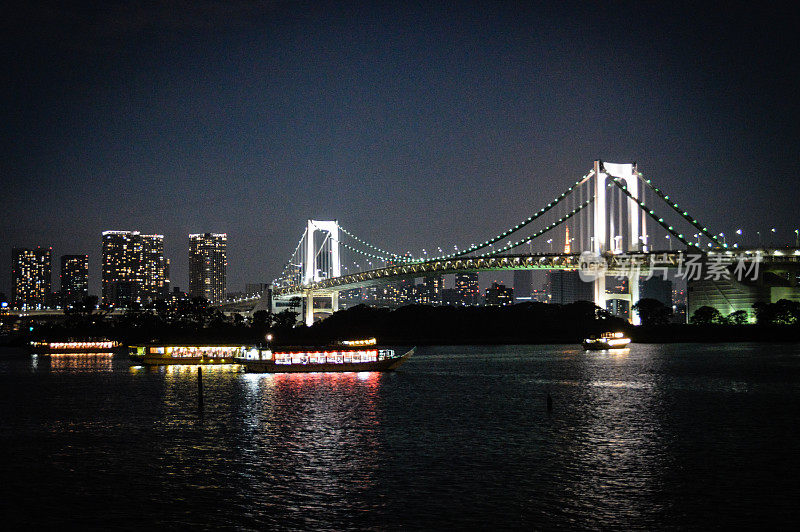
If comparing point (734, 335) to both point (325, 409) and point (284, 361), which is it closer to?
point (284, 361)

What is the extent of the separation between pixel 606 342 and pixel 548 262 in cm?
995

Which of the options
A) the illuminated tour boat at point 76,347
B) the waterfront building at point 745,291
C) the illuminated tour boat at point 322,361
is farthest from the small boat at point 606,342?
the illuminated tour boat at point 76,347

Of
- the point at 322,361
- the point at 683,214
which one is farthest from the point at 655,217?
the point at 322,361

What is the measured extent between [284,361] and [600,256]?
3820 centimetres

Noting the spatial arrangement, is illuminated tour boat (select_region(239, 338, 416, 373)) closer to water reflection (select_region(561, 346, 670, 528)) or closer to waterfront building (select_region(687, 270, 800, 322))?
water reflection (select_region(561, 346, 670, 528))

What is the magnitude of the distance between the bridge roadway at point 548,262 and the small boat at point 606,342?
6.51 meters

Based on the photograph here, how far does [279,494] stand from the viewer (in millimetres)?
19016

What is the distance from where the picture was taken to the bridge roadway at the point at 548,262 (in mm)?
81938

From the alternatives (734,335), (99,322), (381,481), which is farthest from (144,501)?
(99,322)

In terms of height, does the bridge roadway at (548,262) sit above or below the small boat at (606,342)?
above

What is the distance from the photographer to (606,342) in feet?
266

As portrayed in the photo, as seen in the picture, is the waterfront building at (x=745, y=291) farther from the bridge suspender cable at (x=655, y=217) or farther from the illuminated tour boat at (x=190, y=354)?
the illuminated tour boat at (x=190, y=354)

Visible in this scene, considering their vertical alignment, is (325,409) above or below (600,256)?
below

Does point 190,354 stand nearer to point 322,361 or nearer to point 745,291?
point 322,361
